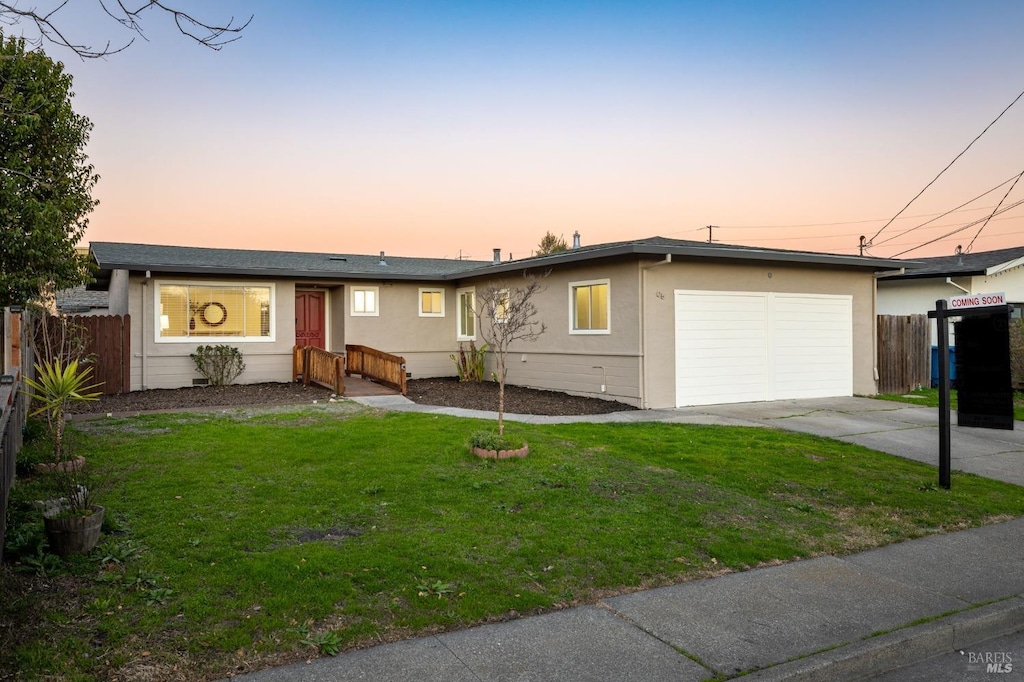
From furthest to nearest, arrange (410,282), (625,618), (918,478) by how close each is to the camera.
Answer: (410,282)
(918,478)
(625,618)

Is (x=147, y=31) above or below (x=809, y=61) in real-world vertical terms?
below

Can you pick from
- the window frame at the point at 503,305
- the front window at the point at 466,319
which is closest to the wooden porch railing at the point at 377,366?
the window frame at the point at 503,305

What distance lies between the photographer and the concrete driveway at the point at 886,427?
8766 millimetres

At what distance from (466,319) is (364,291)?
10.1 feet

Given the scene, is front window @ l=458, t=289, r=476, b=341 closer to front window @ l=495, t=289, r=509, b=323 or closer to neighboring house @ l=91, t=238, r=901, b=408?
neighboring house @ l=91, t=238, r=901, b=408

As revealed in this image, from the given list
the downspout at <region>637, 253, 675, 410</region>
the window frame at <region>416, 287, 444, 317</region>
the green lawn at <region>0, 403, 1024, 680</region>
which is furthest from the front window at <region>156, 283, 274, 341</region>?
the downspout at <region>637, 253, 675, 410</region>

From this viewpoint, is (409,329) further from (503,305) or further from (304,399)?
(503,305)

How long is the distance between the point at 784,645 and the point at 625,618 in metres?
0.87

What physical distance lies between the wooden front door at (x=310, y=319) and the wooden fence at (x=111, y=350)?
449 centimetres

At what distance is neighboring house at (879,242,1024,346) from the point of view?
19.5 metres

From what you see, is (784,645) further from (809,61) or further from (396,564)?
(809,61)

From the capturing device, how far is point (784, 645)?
3588 millimetres

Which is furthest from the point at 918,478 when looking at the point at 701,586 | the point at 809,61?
the point at 809,61

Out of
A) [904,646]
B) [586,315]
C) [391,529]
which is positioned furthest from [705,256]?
[904,646]
